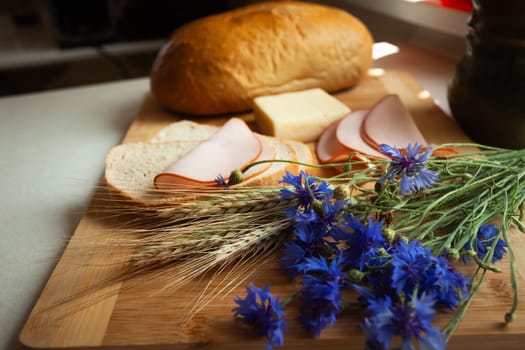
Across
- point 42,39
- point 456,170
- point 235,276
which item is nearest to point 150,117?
point 235,276

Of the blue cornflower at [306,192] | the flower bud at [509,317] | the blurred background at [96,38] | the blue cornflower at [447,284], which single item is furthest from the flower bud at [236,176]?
the blurred background at [96,38]

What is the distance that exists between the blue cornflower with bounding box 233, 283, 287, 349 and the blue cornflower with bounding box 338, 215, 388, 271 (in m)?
0.18

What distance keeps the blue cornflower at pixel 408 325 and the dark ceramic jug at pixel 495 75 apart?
1.05 metres

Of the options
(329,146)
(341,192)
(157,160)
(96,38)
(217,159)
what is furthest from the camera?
(96,38)

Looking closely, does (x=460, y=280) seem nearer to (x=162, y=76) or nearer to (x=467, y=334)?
(x=467, y=334)

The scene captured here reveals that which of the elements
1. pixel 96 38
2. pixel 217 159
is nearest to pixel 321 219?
pixel 217 159

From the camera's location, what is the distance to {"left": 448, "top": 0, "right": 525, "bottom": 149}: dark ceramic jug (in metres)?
1.47

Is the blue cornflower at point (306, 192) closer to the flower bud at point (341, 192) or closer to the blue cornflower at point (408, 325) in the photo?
the flower bud at point (341, 192)

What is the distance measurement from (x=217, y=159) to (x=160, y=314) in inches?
21.0

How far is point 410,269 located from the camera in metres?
0.82

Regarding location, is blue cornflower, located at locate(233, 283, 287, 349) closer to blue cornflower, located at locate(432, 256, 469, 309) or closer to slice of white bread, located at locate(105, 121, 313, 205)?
blue cornflower, located at locate(432, 256, 469, 309)

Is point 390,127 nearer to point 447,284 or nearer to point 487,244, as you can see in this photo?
point 487,244

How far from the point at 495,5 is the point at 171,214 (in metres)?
1.26

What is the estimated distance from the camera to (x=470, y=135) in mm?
1752
